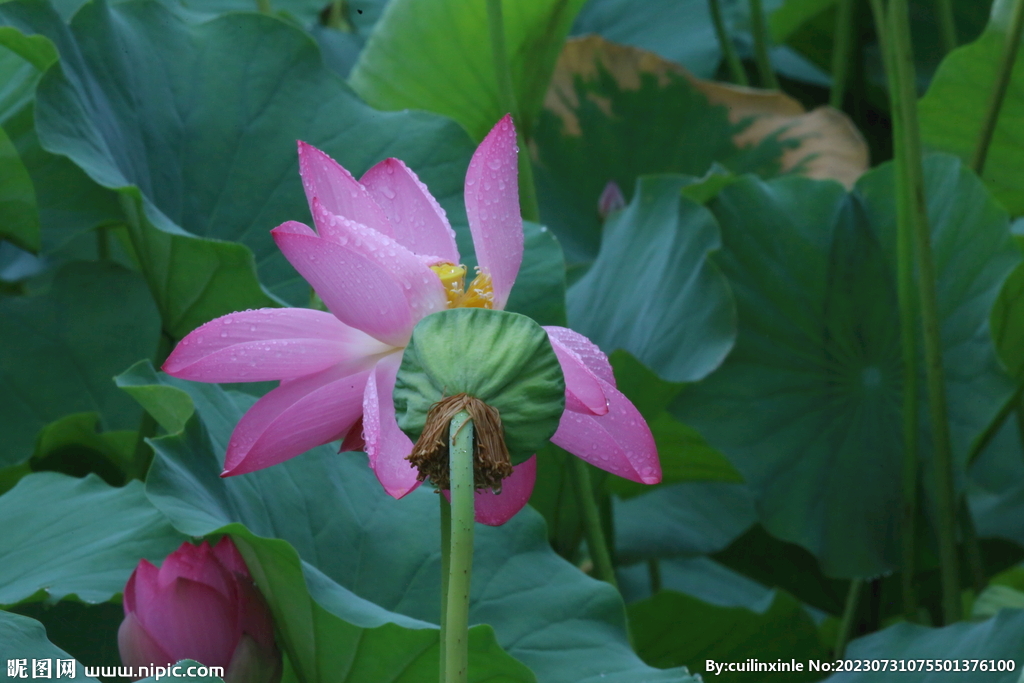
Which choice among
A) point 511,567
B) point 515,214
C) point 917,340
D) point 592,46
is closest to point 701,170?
point 592,46

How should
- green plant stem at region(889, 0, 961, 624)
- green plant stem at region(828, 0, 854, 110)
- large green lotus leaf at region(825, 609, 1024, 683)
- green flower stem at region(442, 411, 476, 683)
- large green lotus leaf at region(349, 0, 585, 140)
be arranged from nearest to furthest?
green flower stem at region(442, 411, 476, 683) < large green lotus leaf at region(825, 609, 1024, 683) < green plant stem at region(889, 0, 961, 624) < large green lotus leaf at region(349, 0, 585, 140) < green plant stem at region(828, 0, 854, 110)

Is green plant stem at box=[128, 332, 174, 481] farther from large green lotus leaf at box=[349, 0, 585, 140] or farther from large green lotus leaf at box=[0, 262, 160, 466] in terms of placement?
large green lotus leaf at box=[349, 0, 585, 140]

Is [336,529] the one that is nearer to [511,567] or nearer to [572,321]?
[511,567]

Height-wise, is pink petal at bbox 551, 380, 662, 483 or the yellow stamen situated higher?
the yellow stamen

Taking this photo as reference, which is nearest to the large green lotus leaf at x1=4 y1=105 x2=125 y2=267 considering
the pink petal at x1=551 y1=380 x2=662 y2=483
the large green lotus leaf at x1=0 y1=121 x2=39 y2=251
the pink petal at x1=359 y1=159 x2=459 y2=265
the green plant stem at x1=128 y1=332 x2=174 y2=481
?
the large green lotus leaf at x1=0 y1=121 x2=39 y2=251

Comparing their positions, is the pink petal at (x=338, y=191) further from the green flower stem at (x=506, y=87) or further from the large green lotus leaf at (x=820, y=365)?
the large green lotus leaf at (x=820, y=365)
